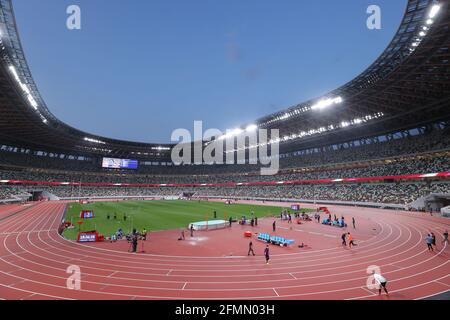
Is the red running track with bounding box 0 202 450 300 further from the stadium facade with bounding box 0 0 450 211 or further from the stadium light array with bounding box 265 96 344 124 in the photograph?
the stadium light array with bounding box 265 96 344 124

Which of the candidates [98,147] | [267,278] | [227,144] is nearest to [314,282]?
[267,278]

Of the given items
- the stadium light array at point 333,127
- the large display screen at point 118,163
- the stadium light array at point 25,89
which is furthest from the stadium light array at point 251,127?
the large display screen at point 118,163

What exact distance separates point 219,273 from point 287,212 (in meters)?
29.5

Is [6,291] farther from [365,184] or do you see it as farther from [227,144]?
[227,144]

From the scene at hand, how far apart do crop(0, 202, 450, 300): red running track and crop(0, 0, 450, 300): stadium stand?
10cm

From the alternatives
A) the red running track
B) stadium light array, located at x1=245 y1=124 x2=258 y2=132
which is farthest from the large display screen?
the red running track

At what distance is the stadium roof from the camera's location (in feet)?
78.0

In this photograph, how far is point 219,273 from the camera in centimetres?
1411

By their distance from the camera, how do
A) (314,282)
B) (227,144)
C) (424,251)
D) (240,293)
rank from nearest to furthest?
(240,293) → (314,282) → (424,251) → (227,144)

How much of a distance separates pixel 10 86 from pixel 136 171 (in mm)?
71810

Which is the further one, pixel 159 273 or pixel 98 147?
pixel 98 147

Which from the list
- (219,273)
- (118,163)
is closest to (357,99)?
(219,273)

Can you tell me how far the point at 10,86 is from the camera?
105ft

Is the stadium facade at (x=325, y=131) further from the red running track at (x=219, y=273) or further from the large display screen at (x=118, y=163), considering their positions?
the red running track at (x=219, y=273)
